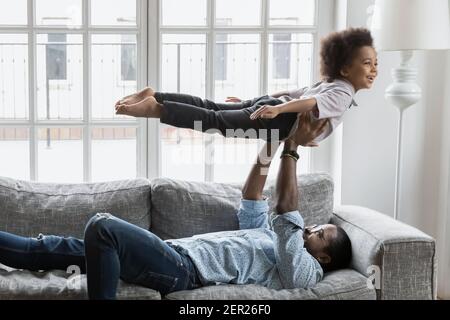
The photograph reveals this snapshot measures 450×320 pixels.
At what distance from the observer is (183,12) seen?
11.7ft

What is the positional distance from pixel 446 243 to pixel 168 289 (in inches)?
62.6

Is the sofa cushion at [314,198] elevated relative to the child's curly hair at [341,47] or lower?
lower

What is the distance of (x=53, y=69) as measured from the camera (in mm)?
3562

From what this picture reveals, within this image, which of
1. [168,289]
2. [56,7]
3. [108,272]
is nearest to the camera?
[108,272]

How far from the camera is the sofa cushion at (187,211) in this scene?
3068 mm

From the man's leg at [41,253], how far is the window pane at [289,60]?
140 cm

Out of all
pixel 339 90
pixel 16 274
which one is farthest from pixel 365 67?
pixel 16 274

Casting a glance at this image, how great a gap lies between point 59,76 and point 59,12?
1.03 feet

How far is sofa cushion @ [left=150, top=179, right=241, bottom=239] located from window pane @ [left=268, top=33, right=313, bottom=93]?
80 centimetres

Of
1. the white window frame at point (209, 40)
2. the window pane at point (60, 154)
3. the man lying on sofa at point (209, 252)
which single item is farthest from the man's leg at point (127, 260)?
the window pane at point (60, 154)

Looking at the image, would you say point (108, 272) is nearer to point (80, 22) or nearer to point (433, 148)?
point (80, 22)

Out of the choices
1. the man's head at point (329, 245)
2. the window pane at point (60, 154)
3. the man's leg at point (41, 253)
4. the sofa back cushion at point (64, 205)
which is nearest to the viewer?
the man's leg at point (41, 253)

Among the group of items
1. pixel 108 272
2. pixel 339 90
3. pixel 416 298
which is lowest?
pixel 416 298

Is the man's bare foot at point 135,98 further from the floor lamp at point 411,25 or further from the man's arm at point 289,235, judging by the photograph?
the floor lamp at point 411,25
